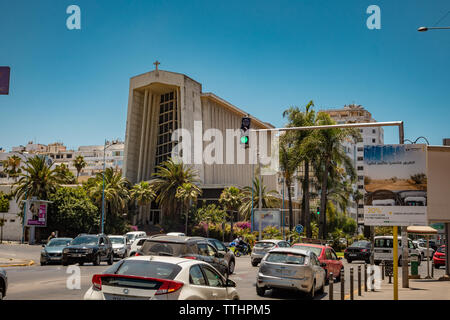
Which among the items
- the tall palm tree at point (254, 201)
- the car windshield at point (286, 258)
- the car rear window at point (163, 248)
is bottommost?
the car windshield at point (286, 258)

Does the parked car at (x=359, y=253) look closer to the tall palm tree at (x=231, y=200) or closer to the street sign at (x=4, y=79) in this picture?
the street sign at (x=4, y=79)

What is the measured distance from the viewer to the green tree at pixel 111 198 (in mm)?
60094

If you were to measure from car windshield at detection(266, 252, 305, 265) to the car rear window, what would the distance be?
257cm

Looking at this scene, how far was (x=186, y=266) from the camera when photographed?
778 centimetres

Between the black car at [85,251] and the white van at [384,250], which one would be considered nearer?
the black car at [85,251]

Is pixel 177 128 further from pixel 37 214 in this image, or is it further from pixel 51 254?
pixel 51 254

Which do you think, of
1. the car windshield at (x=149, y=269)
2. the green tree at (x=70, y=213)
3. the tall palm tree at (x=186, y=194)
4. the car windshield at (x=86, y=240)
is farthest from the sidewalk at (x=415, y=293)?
the tall palm tree at (x=186, y=194)

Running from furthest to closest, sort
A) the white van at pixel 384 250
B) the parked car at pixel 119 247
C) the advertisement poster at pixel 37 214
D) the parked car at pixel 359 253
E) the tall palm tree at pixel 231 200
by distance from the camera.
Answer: the tall palm tree at pixel 231 200 → the advertisement poster at pixel 37 214 → the parked car at pixel 359 253 → the white van at pixel 384 250 → the parked car at pixel 119 247

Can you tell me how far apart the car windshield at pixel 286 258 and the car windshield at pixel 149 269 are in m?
7.16

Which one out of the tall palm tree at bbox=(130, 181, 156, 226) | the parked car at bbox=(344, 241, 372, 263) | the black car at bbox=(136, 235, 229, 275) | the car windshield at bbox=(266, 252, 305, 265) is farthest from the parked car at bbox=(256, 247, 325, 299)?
the tall palm tree at bbox=(130, 181, 156, 226)

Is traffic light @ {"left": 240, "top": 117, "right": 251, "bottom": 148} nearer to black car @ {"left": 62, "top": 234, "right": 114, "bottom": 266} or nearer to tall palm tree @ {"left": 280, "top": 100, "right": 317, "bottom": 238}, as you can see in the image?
black car @ {"left": 62, "top": 234, "right": 114, "bottom": 266}
